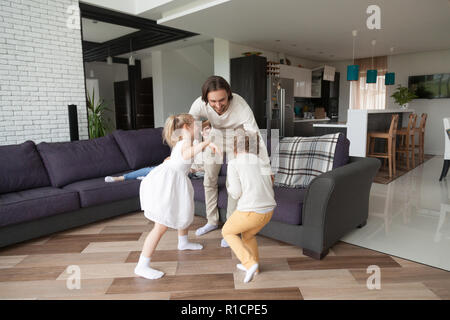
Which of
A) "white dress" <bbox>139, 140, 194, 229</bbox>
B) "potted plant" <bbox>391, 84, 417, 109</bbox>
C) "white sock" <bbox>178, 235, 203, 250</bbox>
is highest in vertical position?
"potted plant" <bbox>391, 84, 417, 109</bbox>

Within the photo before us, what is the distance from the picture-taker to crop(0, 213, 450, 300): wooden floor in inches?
70.1

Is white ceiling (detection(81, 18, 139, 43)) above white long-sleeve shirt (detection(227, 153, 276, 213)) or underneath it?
above

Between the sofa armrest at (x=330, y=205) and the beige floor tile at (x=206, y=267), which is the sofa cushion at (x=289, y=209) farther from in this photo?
the beige floor tile at (x=206, y=267)

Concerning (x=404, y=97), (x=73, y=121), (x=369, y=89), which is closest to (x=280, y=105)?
(x=404, y=97)

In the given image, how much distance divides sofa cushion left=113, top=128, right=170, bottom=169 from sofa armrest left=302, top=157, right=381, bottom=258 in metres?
2.19

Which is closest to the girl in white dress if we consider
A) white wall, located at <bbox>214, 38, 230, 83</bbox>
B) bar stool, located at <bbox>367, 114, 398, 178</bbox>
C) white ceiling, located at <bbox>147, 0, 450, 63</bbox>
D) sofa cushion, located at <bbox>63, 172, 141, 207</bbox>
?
sofa cushion, located at <bbox>63, 172, 141, 207</bbox>

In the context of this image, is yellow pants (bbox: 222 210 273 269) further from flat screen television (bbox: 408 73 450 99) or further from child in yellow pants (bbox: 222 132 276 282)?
flat screen television (bbox: 408 73 450 99)

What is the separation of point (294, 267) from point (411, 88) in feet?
25.2

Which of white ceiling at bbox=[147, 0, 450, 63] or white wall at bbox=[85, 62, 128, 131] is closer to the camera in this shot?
white ceiling at bbox=[147, 0, 450, 63]

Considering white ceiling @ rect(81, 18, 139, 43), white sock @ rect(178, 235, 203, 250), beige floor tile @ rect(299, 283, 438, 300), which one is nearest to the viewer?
beige floor tile @ rect(299, 283, 438, 300)
